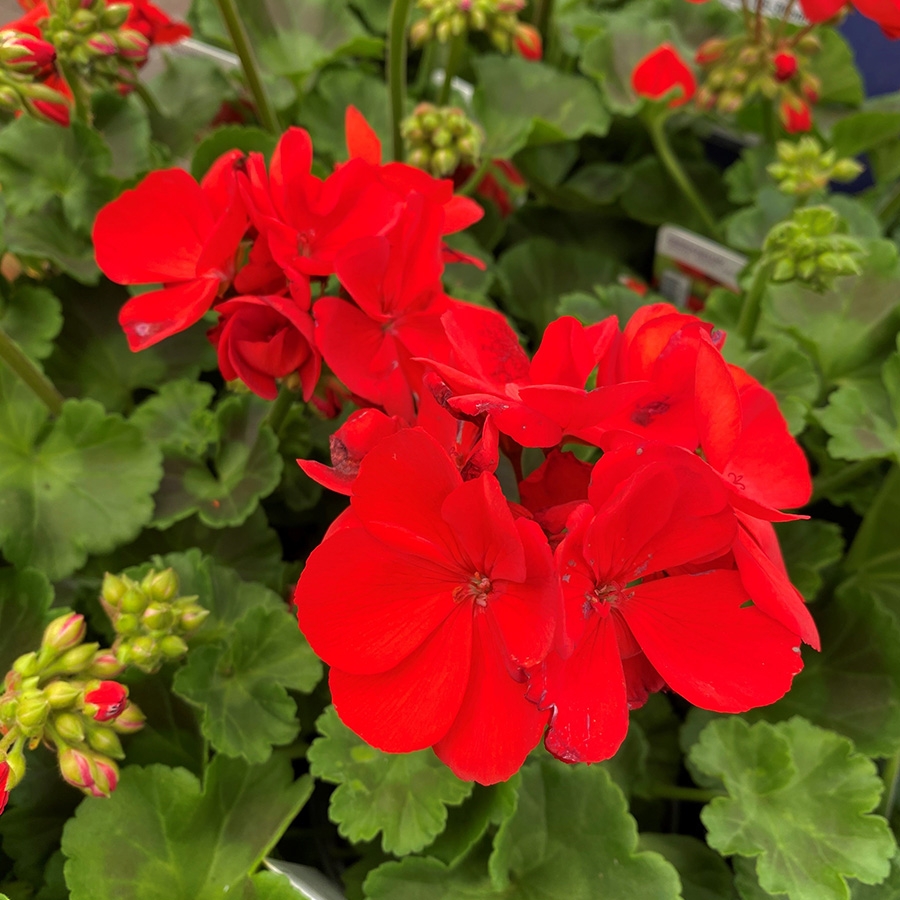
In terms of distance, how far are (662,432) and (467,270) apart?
719mm

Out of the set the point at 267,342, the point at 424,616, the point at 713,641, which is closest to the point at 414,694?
the point at 424,616

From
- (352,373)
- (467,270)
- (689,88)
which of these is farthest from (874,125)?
(352,373)

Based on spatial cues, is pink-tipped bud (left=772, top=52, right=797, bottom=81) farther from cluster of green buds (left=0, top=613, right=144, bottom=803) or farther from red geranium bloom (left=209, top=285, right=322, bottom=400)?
cluster of green buds (left=0, top=613, right=144, bottom=803)

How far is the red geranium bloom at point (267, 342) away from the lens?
0.61m

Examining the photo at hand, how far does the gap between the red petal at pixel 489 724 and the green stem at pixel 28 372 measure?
57 centimetres

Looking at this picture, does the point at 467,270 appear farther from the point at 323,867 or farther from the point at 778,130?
the point at 323,867

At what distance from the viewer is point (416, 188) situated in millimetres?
690

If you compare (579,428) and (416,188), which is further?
(416,188)

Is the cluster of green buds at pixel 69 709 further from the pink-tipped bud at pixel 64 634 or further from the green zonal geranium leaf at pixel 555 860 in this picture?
the green zonal geranium leaf at pixel 555 860

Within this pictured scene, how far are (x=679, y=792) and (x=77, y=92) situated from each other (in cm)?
98

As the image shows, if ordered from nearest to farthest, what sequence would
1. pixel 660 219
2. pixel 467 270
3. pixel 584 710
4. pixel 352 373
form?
pixel 584 710
pixel 352 373
pixel 467 270
pixel 660 219

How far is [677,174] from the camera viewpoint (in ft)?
4.39

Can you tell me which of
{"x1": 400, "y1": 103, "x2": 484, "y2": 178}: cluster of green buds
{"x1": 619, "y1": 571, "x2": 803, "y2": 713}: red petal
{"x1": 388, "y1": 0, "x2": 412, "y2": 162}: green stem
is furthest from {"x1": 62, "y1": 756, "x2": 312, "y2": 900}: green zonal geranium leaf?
{"x1": 388, "y1": 0, "x2": 412, "y2": 162}: green stem

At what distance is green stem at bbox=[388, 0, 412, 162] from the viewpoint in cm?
96
